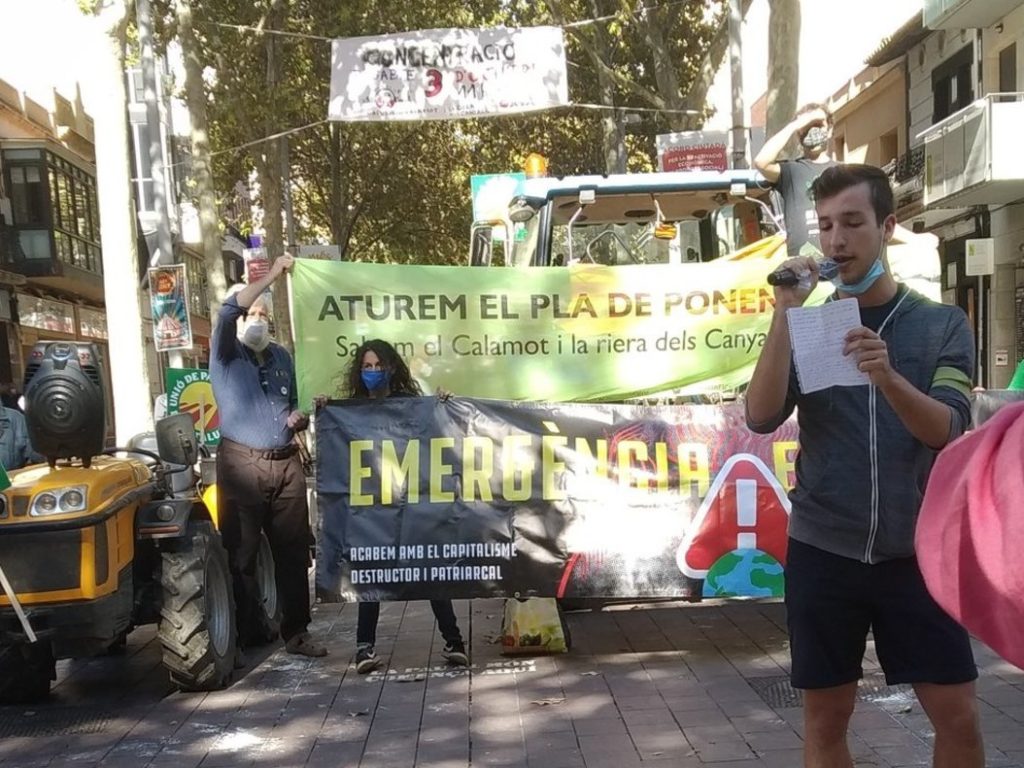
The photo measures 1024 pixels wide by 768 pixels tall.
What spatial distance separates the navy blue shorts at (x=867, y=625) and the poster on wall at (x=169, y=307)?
9.84 meters

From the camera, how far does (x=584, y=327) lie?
584 centimetres

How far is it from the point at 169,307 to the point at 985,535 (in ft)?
36.4

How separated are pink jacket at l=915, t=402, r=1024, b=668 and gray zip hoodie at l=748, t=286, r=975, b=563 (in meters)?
1.01

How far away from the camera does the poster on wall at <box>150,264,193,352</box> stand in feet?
37.8

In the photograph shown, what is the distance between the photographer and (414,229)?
3231 centimetres

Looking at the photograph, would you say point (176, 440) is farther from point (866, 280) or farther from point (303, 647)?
point (866, 280)

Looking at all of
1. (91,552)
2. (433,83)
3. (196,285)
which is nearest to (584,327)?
(91,552)

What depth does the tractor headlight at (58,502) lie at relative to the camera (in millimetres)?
4652

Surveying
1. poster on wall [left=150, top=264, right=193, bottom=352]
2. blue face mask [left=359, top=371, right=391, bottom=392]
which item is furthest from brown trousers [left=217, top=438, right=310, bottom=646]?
poster on wall [left=150, top=264, right=193, bottom=352]

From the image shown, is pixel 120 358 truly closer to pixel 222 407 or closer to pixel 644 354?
pixel 222 407

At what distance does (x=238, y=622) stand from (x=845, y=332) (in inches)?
181

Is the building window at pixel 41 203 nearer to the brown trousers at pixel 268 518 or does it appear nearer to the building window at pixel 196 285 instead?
the building window at pixel 196 285

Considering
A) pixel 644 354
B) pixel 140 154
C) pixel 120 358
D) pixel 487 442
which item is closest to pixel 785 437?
pixel 644 354

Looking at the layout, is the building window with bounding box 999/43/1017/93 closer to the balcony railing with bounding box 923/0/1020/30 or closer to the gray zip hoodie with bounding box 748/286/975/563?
the balcony railing with bounding box 923/0/1020/30
